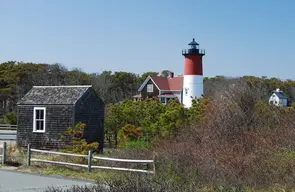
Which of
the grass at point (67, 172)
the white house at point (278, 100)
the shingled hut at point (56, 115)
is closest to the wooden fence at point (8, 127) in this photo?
the shingled hut at point (56, 115)

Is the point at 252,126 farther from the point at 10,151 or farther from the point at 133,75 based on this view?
the point at 133,75

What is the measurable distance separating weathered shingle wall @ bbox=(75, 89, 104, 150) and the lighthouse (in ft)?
87.6

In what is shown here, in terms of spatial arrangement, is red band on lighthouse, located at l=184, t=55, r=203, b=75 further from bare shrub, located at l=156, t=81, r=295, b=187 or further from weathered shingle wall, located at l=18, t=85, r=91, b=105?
bare shrub, located at l=156, t=81, r=295, b=187

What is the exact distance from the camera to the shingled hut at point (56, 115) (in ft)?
82.0

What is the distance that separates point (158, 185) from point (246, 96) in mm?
11546

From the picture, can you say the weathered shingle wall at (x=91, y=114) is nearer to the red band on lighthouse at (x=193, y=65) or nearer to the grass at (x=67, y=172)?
the grass at (x=67, y=172)

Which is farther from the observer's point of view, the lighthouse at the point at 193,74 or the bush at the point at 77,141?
the lighthouse at the point at 193,74

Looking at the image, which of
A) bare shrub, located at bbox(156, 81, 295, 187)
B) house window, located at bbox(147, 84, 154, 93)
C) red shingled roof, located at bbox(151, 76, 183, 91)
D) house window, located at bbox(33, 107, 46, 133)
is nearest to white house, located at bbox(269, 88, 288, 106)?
bare shrub, located at bbox(156, 81, 295, 187)

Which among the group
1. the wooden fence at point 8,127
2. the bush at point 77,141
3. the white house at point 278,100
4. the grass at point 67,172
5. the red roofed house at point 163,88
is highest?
the red roofed house at point 163,88

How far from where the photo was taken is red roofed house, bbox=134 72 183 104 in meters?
67.2

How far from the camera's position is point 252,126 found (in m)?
17.5

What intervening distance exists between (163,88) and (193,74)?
50.2 feet

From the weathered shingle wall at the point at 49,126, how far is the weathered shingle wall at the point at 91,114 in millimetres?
599

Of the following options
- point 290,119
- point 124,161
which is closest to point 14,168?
point 124,161
